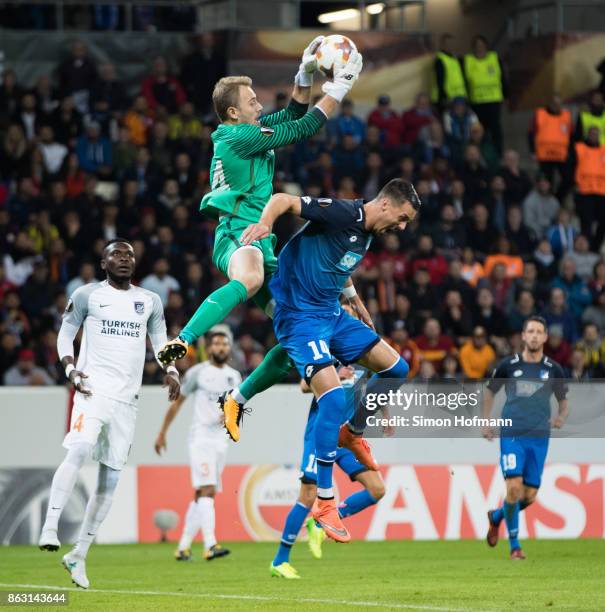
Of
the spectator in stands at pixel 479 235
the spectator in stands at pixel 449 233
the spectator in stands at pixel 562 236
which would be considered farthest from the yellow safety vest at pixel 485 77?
the spectator in stands at pixel 449 233

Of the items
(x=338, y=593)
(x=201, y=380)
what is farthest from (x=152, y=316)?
(x=201, y=380)

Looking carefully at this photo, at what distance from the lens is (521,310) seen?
20688mm

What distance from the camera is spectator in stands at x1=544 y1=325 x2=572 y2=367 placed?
19.9 metres

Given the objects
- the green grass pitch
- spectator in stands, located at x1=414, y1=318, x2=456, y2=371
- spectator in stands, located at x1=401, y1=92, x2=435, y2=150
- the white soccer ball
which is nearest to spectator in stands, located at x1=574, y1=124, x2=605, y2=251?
spectator in stands, located at x1=401, y1=92, x2=435, y2=150

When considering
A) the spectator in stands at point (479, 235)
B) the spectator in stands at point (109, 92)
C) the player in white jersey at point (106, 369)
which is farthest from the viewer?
the spectator in stands at point (109, 92)

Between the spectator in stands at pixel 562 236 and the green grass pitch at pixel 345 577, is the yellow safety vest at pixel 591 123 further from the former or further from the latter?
the green grass pitch at pixel 345 577

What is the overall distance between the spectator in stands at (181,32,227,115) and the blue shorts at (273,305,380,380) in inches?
502

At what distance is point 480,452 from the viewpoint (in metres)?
17.9

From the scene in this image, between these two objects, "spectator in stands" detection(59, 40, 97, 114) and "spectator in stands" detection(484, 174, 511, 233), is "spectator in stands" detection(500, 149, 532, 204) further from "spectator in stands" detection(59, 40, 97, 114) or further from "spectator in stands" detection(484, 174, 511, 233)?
"spectator in stands" detection(59, 40, 97, 114)

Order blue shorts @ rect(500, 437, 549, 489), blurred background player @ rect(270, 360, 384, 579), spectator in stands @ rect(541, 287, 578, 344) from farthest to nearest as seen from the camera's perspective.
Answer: spectator in stands @ rect(541, 287, 578, 344)
blue shorts @ rect(500, 437, 549, 489)
blurred background player @ rect(270, 360, 384, 579)

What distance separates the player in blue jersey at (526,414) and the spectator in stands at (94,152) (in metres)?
8.87

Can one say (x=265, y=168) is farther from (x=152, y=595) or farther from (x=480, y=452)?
(x=480, y=452)

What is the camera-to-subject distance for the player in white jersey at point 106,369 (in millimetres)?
11695

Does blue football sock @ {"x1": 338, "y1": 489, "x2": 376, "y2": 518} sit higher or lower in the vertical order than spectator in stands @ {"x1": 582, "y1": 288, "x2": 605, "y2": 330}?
lower
